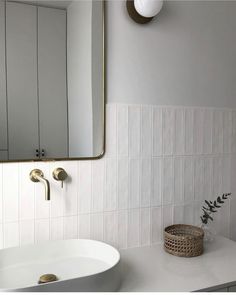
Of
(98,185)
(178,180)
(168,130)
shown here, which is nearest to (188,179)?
(178,180)

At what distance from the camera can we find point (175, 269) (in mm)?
1324

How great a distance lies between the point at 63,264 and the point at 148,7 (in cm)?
114

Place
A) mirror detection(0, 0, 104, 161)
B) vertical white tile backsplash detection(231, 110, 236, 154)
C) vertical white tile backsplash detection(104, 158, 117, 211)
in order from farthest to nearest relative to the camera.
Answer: vertical white tile backsplash detection(231, 110, 236, 154), vertical white tile backsplash detection(104, 158, 117, 211), mirror detection(0, 0, 104, 161)

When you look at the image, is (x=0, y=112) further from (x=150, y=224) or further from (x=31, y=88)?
(x=150, y=224)

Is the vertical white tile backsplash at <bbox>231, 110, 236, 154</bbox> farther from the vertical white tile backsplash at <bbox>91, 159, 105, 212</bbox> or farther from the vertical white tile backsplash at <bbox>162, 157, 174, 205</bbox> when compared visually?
the vertical white tile backsplash at <bbox>91, 159, 105, 212</bbox>

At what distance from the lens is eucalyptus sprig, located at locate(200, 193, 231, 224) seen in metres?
1.64

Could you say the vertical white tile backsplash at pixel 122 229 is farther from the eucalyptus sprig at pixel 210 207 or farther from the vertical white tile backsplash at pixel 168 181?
the eucalyptus sprig at pixel 210 207

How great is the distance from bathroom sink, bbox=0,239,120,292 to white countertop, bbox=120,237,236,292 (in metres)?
0.09

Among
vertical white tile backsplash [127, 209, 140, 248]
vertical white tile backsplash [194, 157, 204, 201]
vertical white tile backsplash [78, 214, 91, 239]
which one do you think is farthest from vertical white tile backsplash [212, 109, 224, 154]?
vertical white tile backsplash [78, 214, 91, 239]

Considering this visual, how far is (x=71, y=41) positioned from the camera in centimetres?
141

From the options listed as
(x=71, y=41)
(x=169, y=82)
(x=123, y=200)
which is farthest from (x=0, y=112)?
(x=169, y=82)

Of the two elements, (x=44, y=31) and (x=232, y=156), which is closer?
(x=44, y=31)

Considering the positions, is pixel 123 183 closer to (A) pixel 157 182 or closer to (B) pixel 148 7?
(A) pixel 157 182

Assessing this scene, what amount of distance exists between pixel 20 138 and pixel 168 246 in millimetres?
816
